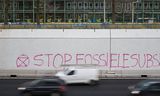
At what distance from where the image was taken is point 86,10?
8406cm

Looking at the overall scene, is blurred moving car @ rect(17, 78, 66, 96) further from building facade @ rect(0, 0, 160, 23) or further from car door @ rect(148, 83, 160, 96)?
building facade @ rect(0, 0, 160, 23)

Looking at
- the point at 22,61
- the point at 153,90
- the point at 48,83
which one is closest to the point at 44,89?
the point at 48,83

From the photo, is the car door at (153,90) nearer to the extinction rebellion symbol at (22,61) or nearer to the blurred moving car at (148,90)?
the blurred moving car at (148,90)

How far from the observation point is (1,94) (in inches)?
888

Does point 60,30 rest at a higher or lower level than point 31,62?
higher

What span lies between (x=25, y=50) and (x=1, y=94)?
1467 cm

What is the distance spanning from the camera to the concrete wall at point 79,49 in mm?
36750

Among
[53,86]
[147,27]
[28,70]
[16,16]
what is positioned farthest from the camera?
[16,16]

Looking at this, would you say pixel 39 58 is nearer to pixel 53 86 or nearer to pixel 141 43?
pixel 141 43

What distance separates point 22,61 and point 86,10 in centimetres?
4838

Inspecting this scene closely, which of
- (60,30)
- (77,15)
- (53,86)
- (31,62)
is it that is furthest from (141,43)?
(77,15)

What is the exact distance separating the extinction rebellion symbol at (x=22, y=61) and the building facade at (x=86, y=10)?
44.8 m

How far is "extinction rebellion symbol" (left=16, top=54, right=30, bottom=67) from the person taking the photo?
3675 centimetres

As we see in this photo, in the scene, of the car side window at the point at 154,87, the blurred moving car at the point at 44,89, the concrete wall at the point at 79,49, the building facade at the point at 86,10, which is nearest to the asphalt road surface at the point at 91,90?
the blurred moving car at the point at 44,89
